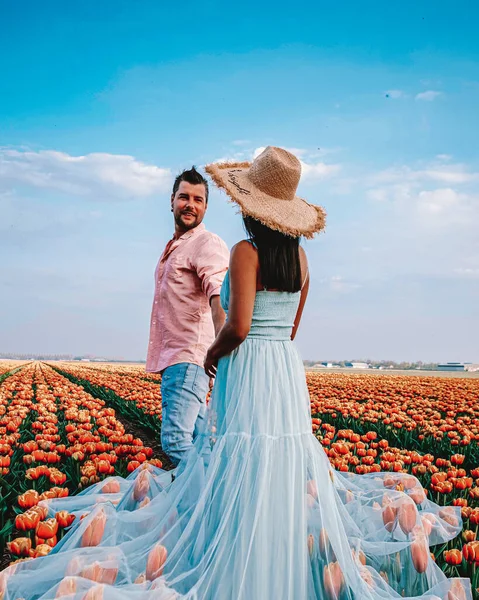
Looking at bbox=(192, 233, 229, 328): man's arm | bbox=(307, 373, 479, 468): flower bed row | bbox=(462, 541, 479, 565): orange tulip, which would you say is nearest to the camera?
bbox=(462, 541, 479, 565): orange tulip

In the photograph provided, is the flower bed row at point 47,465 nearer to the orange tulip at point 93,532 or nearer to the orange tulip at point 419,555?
the orange tulip at point 93,532

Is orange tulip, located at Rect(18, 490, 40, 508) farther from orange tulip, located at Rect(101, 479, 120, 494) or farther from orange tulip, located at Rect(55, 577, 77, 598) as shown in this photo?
orange tulip, located at Rect(55, 577, 77, 598)

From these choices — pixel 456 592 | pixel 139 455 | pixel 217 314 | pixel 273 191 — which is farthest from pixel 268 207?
pixel 139 455

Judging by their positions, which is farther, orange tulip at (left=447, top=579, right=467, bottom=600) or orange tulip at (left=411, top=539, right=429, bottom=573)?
orange tulip at (left=411, top=539, right=429, bottom=573)

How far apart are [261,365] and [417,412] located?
18.1 ft

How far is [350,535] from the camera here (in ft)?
9.19

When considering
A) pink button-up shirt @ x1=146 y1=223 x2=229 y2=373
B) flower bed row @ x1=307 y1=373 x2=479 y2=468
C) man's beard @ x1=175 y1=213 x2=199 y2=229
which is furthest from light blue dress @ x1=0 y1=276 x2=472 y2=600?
flower bed row @ x1=307 y1=373 x2=479 y2=468

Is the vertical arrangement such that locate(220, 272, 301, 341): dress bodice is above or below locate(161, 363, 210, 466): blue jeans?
above

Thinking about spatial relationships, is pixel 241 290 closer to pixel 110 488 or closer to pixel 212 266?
pixel 212 266

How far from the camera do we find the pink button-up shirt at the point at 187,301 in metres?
3.60

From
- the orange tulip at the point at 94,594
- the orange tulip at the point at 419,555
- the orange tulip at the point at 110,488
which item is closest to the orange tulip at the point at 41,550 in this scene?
the orange tulip at the point at 94,594

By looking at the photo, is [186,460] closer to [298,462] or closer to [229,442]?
[229,442]

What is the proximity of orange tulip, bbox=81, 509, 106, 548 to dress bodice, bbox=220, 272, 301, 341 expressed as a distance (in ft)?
3.79

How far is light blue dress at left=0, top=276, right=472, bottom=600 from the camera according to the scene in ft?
7.20
